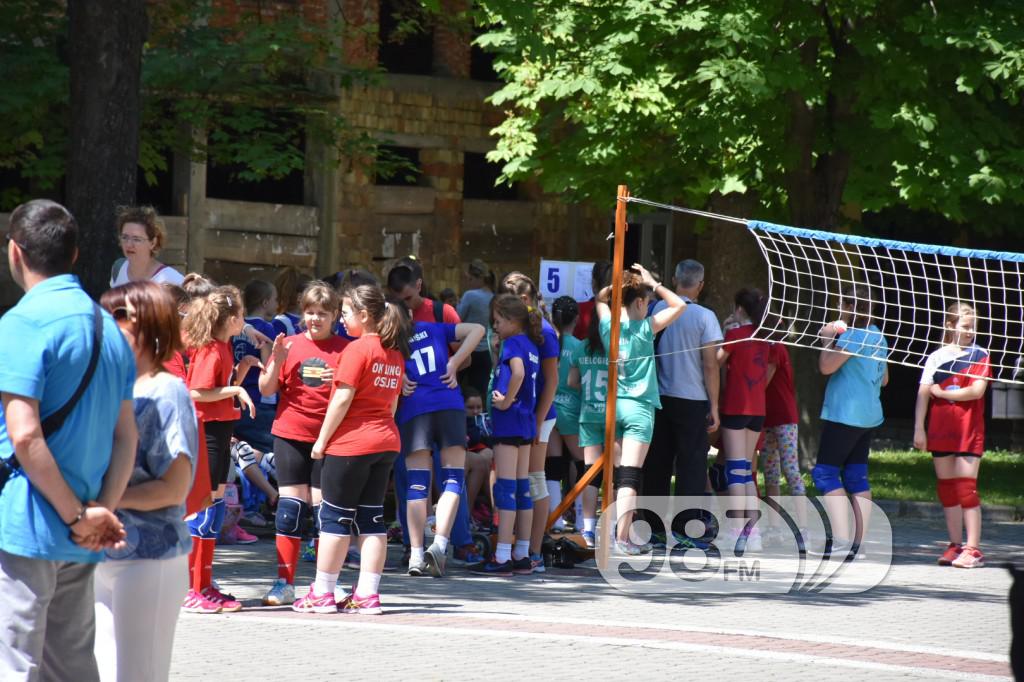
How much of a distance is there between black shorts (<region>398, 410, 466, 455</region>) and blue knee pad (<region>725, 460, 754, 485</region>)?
8.91 feet

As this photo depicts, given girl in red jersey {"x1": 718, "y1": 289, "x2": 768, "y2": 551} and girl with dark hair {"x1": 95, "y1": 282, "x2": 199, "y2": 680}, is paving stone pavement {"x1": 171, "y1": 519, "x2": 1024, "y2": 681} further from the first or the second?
girl with dark hair {"x1": 95, "y1": 282, "x2": 199, "y2": 680}

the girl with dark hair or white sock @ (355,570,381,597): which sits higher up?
the girl with dark hair

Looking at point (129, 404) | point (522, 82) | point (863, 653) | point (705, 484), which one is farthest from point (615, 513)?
point (522, 82)

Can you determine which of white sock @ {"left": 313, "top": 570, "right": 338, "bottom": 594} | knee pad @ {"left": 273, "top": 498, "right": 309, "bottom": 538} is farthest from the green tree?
white sock @ {"left": 313, "top": 570, "right": 338, "bottom": 594}

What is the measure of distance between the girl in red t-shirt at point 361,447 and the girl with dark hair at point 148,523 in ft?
11.0

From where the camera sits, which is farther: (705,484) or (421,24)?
(421,24)

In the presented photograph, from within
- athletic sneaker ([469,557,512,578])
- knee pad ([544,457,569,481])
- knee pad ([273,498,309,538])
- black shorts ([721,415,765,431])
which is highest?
black shorts ([721,415,765,431])

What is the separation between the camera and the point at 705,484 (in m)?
12.2

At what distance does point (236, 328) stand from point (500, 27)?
39.5ft

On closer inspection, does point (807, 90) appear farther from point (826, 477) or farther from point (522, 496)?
point (522, 496)

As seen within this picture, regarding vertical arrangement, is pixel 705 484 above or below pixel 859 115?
below

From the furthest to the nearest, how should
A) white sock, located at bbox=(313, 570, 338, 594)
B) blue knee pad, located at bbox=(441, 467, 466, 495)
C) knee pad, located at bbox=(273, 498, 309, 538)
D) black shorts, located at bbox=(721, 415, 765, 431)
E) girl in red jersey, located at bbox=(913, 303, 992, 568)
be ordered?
1. black shorts, located at bbox=(721, 415, 765, 431)
2. girl in red jersey, located at bbox=(913, 303, 992, 568)
3. blue knee pad, located at bbox=(441, 467, 466, 495)
4. knee pad, located at bbox=(273, 498, 309, 538)
5. white sock, located at bbox=(313, 570, 338, 594)

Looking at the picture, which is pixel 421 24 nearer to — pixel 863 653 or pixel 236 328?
pixel 236 328

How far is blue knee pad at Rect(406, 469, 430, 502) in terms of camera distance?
10.2 metres
